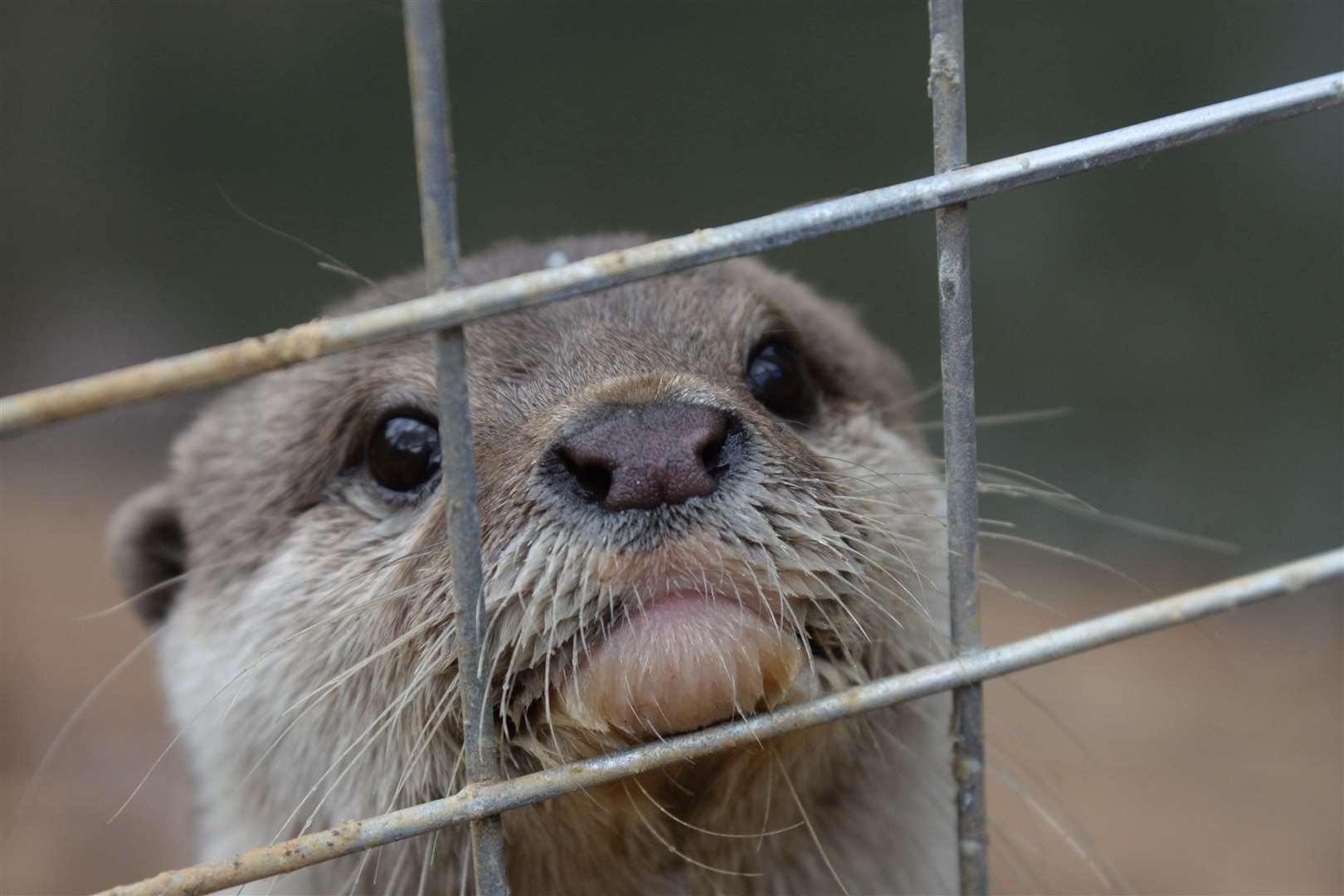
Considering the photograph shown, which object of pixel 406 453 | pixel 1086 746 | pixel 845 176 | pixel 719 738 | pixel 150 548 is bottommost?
pixel 1086 746

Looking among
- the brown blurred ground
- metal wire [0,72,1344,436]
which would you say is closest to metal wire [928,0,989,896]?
metal wire [0,72,1344,436]

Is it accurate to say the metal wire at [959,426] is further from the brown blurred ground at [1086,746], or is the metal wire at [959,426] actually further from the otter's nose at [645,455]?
the brown blurred ground at [1086,746]

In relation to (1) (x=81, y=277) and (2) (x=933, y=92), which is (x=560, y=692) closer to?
(2) (x=933, y=92)

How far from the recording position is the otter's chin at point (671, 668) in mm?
1479

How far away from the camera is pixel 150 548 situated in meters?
2.71

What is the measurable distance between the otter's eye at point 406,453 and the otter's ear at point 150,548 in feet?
2.64

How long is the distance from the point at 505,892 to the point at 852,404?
1.38 meters

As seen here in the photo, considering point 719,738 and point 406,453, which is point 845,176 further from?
point 719,738

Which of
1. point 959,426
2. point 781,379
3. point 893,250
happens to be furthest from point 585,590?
point 893,250

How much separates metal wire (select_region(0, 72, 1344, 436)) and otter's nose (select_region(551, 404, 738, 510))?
25cm

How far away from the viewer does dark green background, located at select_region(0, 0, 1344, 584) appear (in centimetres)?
574

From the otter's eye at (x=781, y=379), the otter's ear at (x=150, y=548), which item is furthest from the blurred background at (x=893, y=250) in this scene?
the otter's eye at (x=781, y=379)

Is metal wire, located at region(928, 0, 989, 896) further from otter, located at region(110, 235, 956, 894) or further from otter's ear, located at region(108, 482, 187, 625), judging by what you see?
otter's ear, located at region(108, 482, 187, 625)

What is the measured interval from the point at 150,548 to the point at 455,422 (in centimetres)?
166
